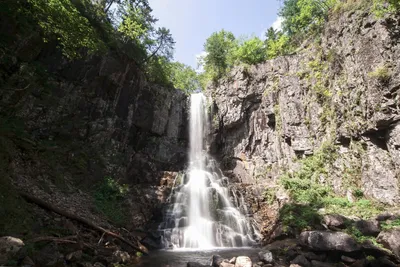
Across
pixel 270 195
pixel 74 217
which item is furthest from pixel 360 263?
pixel 74 217

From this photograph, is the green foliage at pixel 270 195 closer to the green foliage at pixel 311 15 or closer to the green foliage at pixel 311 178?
the green foliage at pixel 311 178

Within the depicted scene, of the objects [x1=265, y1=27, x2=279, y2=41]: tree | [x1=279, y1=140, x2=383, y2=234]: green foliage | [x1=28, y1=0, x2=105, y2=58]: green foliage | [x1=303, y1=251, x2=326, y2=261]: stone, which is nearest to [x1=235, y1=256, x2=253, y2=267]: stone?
[x1=303, y1=251, x2=326, y2=261]: stone

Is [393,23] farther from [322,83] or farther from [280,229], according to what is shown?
[280,229]

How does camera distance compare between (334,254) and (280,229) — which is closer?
(334,254)

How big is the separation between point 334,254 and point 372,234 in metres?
2.47

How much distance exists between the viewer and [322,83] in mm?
19266

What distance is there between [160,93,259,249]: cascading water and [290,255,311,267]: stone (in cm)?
502

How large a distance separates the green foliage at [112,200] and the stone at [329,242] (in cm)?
909

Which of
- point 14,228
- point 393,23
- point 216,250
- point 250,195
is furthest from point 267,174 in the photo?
point 14,228

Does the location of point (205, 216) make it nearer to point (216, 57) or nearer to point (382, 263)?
point (382, 263)

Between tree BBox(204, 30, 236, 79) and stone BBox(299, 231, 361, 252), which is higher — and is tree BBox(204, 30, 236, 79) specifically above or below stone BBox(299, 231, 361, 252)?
above

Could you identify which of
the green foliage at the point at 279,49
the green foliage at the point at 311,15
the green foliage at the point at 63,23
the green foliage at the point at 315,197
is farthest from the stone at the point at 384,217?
the green foliage at the point at 279,49

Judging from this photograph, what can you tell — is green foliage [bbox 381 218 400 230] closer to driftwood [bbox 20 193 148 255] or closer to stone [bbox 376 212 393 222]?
stone [bbox 376 212 393 222]

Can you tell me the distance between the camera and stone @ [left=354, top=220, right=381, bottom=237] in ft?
34.2
